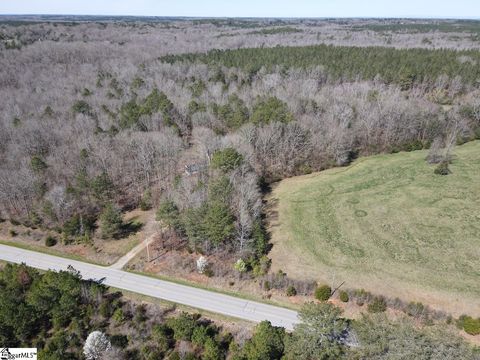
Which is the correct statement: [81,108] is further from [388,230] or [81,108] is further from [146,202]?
[388,230]

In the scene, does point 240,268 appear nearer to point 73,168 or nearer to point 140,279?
point 140,279

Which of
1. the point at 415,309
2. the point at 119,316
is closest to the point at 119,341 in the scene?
the point at 119,316

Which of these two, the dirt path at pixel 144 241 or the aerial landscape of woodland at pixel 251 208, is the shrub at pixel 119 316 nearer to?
the aerial landscape of woodland at pixel 251 208

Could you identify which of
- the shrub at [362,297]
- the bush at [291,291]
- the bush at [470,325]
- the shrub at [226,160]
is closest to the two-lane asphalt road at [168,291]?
the bush at [291,291]

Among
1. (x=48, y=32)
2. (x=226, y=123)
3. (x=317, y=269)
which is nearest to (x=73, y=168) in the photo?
(x=226, y=123)

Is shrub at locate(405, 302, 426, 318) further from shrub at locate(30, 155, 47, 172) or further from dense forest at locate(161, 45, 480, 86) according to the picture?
dense forest at locate(161, 45, 480, 86)
